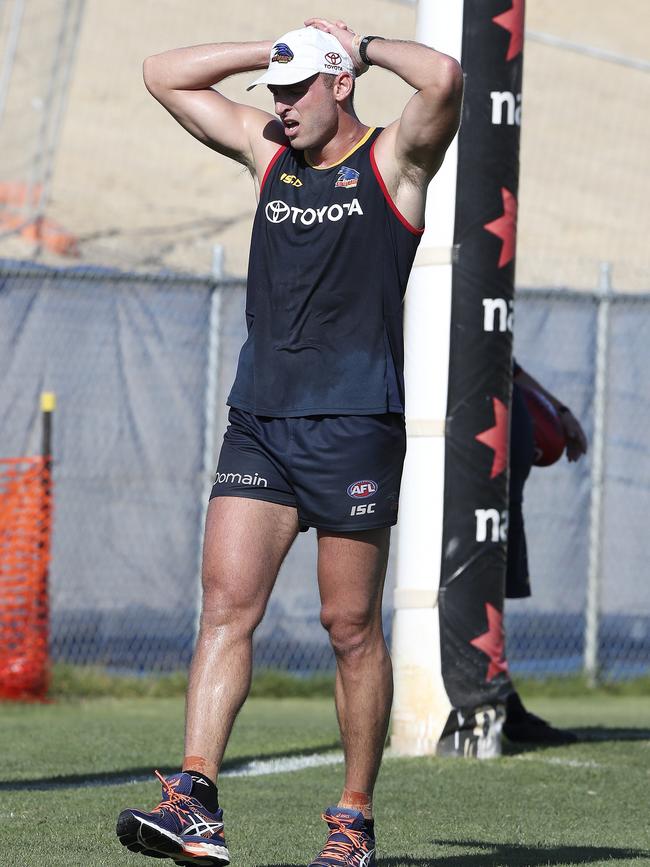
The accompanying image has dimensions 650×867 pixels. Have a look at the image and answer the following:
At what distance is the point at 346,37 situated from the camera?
472 cm

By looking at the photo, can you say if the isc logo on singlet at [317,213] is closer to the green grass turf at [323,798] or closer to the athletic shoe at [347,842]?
the athletic shoe at [347,842]

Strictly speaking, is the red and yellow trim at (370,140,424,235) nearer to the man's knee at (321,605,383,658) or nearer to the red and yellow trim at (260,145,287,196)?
the red and yellow trim at (260,145,287,196)

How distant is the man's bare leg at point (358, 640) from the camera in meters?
4.61

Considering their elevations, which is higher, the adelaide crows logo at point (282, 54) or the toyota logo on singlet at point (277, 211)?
the adelaide crows logo at point (282, 54)

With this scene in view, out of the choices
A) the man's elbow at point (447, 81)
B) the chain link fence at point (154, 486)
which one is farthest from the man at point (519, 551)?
the man's elbow at point (447, 81)

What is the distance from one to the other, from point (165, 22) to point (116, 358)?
27896 mm

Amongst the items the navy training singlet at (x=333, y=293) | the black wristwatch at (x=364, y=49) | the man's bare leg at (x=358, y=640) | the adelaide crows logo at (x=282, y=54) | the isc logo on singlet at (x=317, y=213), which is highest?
the black wristwatch at (x=364, y=49)

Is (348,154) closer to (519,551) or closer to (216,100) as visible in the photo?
(216,100)

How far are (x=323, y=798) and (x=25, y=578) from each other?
4029mm

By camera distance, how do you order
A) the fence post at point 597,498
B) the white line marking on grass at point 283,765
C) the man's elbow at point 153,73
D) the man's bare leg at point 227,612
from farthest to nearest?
the fence post at point 597,498
the white line marking on grass at point 283,765
the man's elbow at point 153,73
the man's bare leg at point 227,612

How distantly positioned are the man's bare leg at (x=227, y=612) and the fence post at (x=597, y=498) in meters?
6.59

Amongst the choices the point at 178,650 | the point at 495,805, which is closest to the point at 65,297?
the point at 178,650

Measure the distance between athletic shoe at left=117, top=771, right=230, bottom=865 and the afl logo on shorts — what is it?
35.2 inches

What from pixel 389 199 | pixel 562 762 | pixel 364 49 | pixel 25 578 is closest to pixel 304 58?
pixel 364 49
